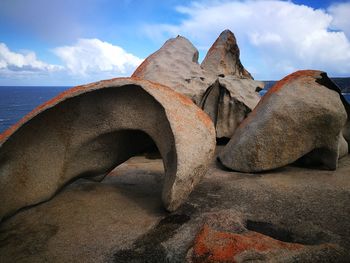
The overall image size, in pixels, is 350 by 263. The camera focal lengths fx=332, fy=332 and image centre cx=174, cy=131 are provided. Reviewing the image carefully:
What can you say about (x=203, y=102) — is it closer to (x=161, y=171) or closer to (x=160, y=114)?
(x=161, y=171)

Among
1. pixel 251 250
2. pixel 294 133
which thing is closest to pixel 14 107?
pixel 294 133

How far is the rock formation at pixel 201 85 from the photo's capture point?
6.73 meters

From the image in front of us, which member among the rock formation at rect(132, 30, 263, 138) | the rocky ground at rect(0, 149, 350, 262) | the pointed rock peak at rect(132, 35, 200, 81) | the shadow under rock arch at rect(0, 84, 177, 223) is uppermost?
the pointed rock peak at rect(132, 35, 200, 81)

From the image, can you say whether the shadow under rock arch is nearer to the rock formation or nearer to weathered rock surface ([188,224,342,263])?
weathered rock surface ([188,224,342,263])

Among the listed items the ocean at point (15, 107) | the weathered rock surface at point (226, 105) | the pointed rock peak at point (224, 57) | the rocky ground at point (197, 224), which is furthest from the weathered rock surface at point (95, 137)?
the ocean at point (15, 107)

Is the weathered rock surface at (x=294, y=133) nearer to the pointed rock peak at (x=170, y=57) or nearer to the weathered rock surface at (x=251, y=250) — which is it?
the weathered rock surface at (x=251, y=250)

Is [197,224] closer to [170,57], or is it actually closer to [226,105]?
[226,105]

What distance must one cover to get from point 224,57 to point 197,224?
6844 millimetres

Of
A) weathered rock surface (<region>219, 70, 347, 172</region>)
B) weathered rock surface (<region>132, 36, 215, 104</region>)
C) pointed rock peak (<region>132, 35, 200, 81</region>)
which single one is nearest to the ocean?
pointed rock peak (<region>132, 35, 200, 81</region>)

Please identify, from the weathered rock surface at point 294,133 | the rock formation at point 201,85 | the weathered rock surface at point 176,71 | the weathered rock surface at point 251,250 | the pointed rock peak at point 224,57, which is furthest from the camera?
the pointed rock peak at point 224,57

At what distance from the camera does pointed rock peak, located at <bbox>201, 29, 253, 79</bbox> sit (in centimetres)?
914

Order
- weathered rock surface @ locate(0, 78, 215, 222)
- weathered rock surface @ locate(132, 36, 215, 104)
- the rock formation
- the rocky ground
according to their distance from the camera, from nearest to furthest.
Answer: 1. the rocky ground
2. weathered rock surface @ locate(0, 78, 215, 222)
3. weathered rock surface @ locate(132, 36, 215, 104)
4. the rock formation

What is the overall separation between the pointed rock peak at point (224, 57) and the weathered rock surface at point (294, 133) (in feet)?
13.4

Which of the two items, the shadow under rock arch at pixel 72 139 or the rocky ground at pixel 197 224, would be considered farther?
the shadow under rock arch at pixel 72 139
